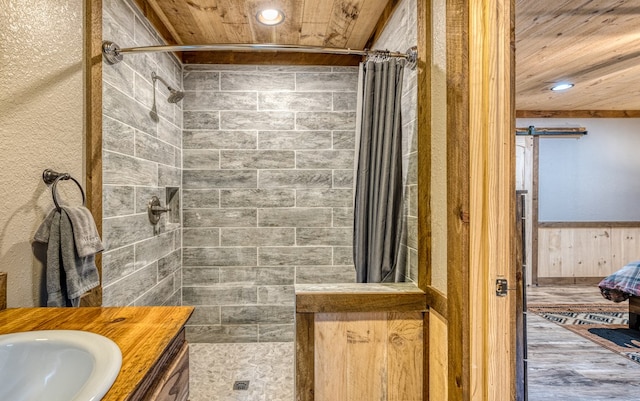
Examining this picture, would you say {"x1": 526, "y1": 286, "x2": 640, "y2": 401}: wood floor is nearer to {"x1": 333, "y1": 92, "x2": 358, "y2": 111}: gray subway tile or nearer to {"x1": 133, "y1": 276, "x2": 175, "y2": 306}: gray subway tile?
{"x1": 333, "y1": 92, "x2": 358, "y2": 111}: gray subway tile

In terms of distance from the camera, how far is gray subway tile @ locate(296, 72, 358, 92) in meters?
2.67

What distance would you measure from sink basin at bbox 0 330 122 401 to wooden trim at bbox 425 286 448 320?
1.05 m

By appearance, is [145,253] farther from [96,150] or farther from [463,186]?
[463,186]

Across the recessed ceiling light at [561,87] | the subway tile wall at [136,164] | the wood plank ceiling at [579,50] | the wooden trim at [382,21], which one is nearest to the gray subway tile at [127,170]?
the subway tile wall at [136,164]

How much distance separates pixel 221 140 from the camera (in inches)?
104

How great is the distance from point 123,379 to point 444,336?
1080 mm

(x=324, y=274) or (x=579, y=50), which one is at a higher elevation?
Result: (x=579, y=50)

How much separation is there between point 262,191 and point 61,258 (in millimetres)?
1601

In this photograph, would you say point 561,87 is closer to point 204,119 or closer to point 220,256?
point 204,119

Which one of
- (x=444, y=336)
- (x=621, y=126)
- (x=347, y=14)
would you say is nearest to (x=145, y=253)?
(x=444, y=336)

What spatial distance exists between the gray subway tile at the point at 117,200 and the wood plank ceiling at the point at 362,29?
1084 mm

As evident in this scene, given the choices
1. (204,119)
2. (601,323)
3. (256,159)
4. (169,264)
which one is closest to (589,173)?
(601,323)

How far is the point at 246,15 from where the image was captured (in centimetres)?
208

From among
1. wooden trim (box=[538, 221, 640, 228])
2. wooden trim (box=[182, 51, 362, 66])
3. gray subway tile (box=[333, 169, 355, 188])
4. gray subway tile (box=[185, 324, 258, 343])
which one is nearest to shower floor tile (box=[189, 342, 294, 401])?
gray subway tile (box=[185, 324, 258, 343])
